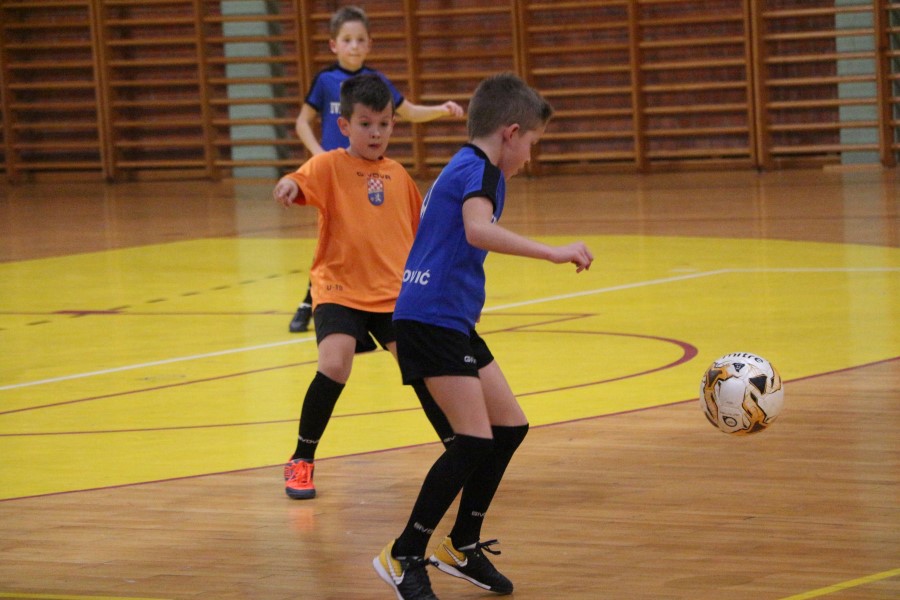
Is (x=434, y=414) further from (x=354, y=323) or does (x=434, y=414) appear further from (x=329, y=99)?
(x=329, y=99)

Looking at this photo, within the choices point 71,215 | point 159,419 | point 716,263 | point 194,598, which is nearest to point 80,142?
point 71,215

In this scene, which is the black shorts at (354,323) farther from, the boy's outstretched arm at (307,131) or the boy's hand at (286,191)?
the boy's outstretched arm at (307,131)

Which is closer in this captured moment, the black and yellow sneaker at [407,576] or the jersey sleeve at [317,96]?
the black and yellow sneaker at [407,576]

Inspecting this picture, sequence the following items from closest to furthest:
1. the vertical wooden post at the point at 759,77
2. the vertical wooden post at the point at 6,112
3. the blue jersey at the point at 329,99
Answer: the blue jersey at the point at 329,99
the vertical wooden post at the point at 759,77
the vertical wooden post at the point at 6,112

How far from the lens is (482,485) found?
372 centimetres

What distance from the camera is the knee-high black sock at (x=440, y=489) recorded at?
139 inches

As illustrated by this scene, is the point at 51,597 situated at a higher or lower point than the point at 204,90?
lower

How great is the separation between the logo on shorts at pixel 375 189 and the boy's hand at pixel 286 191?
250mm

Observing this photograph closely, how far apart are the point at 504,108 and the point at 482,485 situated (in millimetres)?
939

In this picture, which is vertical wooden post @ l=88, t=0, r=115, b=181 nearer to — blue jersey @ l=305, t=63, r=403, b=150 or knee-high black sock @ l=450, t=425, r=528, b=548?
blue jersey @ l=305, t=63, r=403, b=150

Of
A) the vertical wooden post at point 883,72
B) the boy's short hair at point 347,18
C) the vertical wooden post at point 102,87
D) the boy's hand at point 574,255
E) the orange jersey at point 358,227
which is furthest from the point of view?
the vertical wooden post at point 102,87

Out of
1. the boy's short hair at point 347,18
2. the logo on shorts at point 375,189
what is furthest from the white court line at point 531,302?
the logo on shorts at point 375,189

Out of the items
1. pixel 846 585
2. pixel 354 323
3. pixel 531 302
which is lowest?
pixel 846 585

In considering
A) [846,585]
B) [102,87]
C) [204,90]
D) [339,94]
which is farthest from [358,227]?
[102,87]
